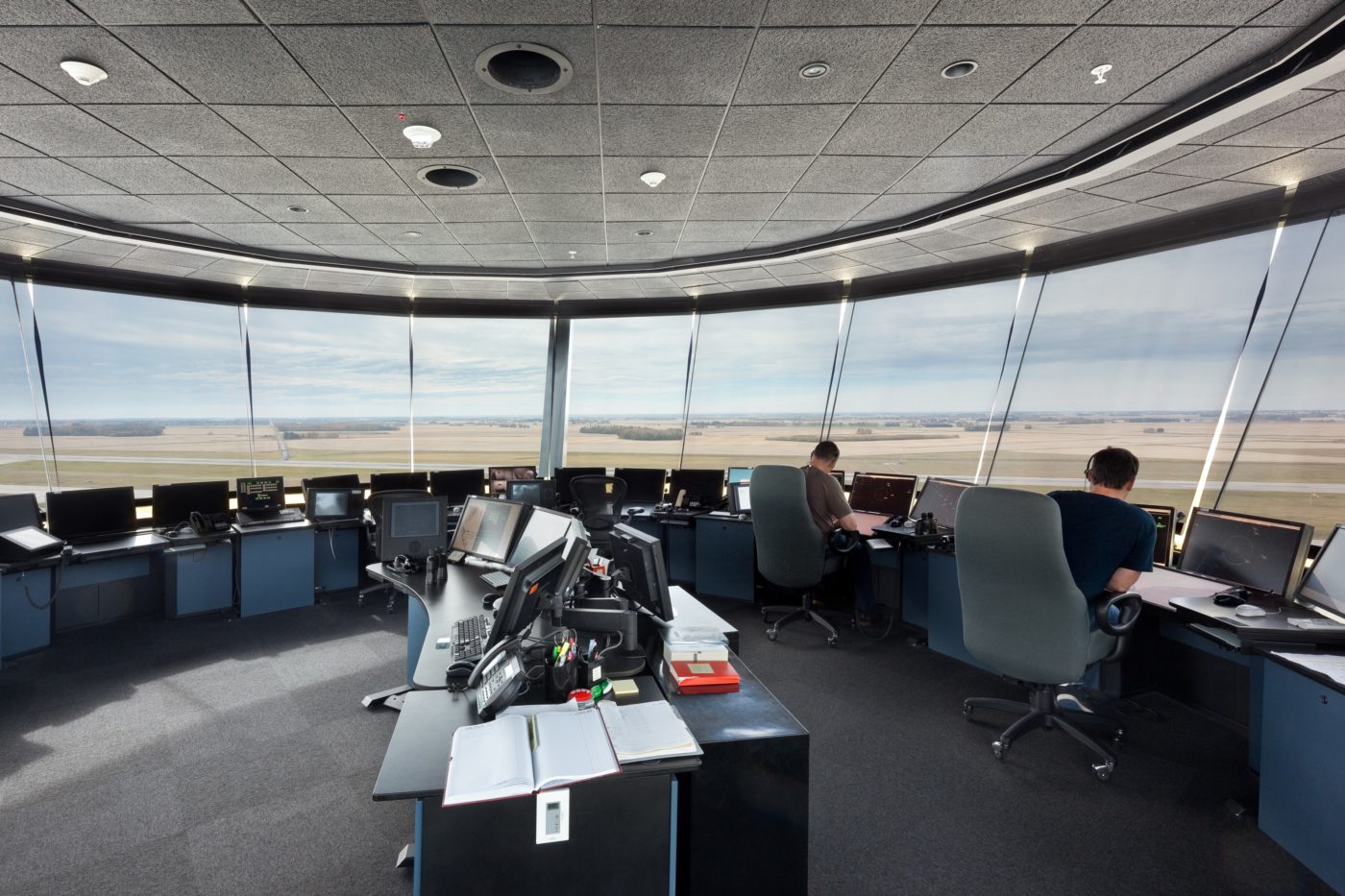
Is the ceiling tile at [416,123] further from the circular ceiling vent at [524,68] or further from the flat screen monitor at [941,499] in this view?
the flat screen monitor at [941,499]

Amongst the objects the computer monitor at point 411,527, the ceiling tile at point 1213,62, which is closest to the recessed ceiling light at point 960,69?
the ceiling tile at point 1213,62

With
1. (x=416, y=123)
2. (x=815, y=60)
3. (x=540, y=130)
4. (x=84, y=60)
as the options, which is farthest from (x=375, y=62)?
(x=815, y=60)

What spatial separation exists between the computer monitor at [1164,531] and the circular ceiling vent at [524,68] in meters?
3.89

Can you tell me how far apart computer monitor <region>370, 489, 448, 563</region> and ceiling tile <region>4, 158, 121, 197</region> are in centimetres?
244

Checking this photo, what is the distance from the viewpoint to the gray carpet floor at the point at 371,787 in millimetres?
2105

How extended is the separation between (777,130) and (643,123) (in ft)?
2.09

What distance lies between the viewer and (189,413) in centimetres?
852

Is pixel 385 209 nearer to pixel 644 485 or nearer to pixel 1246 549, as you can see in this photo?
pixel 644 485

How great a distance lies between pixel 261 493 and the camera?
5379mm

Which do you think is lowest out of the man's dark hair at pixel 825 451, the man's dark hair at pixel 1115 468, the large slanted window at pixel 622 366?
the man's dark hair at pixel 825 451

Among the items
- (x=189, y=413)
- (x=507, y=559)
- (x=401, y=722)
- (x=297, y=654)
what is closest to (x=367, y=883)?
(x=401, y=722)

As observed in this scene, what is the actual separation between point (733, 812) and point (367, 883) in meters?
1.38

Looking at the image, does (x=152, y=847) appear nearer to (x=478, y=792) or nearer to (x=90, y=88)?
(x=478, y=792)

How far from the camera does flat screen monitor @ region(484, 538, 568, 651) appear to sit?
Result: 194 cm
